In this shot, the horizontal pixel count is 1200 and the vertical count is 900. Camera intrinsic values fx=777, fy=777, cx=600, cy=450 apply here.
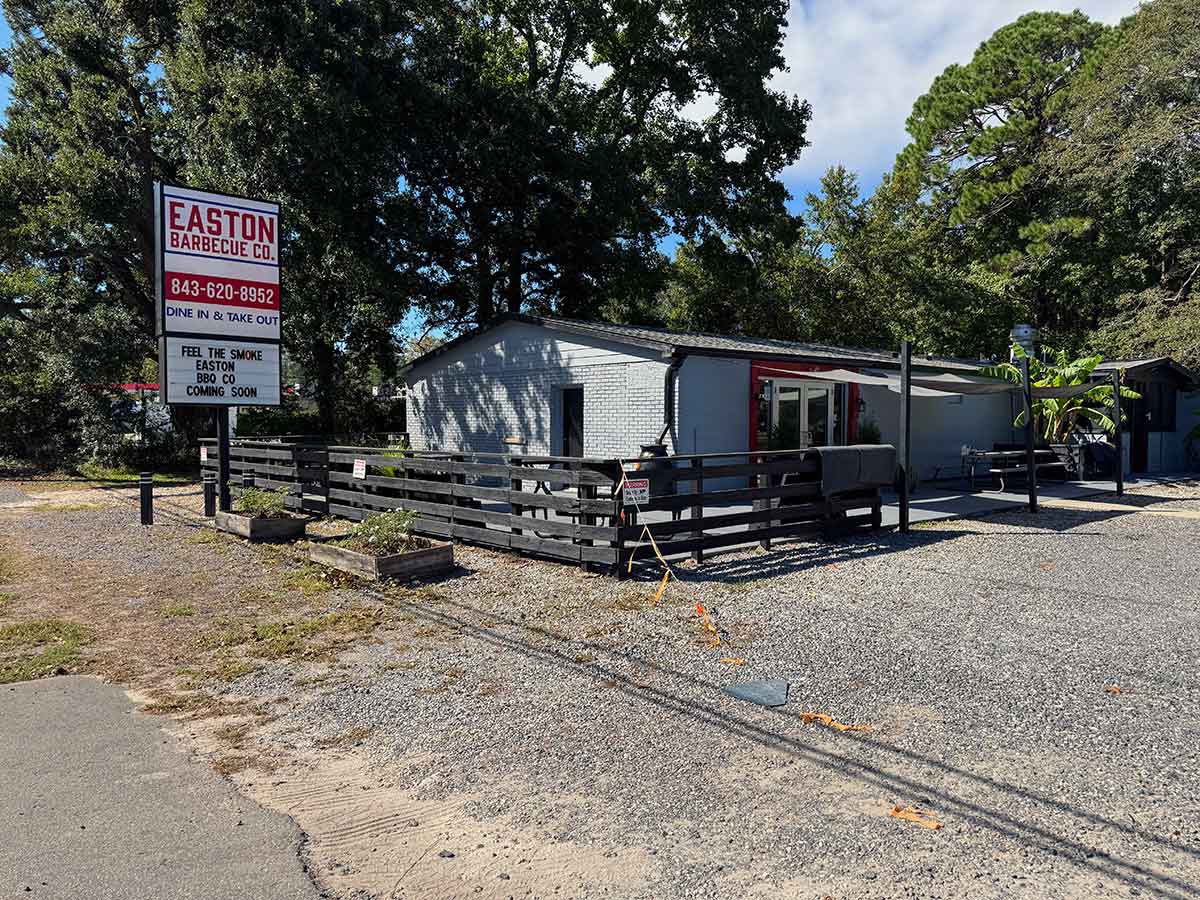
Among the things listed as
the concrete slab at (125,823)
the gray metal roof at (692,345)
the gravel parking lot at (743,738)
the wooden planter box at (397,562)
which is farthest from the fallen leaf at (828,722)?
the gray metal roof at (692,345)

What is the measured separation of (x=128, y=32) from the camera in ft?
66.1

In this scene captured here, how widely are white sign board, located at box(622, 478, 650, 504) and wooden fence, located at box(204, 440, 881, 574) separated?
0.08 meters

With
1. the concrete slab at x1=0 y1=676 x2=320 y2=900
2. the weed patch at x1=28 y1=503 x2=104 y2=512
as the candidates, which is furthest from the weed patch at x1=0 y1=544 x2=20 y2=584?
the concrete slab at x1=0 y1=676 x2=320 y2=900

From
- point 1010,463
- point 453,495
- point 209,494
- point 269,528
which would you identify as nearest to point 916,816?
point 453,495

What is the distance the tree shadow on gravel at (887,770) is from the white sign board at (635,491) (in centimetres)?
188

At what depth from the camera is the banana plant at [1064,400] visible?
1708 centimetres

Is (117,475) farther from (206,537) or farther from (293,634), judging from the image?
(293,634)

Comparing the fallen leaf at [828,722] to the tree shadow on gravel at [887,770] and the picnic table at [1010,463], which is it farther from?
the picnic table at [1010,463]

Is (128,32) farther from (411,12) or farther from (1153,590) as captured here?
(1153,590)

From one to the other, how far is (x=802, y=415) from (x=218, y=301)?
33.2 ft

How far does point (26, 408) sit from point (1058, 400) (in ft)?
88.5

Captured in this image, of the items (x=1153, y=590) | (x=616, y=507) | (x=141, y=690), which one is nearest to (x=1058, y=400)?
(x=1153, y=590)

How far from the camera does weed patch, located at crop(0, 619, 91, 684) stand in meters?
5.21

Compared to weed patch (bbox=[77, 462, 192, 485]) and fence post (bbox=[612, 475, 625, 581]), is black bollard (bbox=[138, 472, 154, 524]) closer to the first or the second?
weed patch (bbox=[77, 462, 192, 485])
